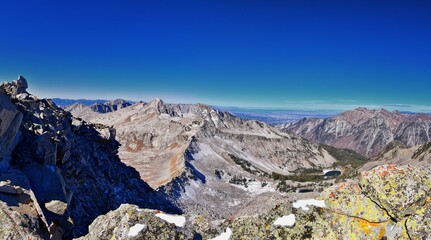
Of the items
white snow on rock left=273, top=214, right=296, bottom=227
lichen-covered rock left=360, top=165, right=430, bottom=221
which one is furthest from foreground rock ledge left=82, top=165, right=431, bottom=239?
white snow on rock left=273, top=214, right=296, bottom=227

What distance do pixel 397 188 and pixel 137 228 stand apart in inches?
330

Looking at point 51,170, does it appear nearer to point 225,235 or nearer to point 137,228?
point 137,228

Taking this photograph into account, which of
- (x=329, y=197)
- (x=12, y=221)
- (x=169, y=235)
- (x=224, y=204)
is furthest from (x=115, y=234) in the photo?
(x=224, y=204)

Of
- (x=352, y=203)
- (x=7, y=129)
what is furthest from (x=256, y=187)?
(x=352, y=203)

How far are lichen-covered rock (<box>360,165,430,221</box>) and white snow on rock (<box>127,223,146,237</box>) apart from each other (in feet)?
24.1

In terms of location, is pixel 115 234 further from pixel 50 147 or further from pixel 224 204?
pixel 224 204

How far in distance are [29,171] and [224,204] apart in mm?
90587

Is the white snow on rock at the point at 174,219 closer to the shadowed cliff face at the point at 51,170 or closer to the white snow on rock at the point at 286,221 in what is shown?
the white snow on rock at the point at 286,221

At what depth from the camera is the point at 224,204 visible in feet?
378

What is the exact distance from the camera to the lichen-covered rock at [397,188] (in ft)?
32.9

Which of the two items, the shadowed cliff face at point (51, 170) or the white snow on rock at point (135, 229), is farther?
the shadowed cliff face at point (51, 170)

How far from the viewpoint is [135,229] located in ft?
36.9

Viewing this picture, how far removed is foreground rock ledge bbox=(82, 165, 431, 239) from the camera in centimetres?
994

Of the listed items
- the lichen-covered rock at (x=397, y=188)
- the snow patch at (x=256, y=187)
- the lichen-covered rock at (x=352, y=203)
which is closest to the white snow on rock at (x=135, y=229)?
the lichen-covered rock at (x=352, y=203)
